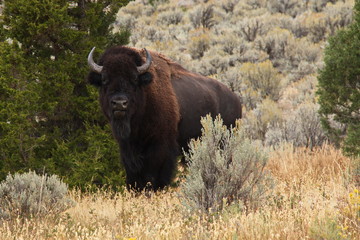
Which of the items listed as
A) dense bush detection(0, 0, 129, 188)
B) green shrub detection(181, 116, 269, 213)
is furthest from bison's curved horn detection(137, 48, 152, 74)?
green shrub detection(181, 116, 269, 213)

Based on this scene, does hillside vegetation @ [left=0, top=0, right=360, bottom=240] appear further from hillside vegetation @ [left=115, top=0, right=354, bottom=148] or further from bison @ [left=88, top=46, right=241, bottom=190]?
bison @ [left=88, top=46, right=241, bottom=190]

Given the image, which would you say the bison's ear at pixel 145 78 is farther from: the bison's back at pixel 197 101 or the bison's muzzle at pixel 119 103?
the bison's back at pixel 197 101

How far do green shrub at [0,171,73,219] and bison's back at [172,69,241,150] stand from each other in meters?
2.85

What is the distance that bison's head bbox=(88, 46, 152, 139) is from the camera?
22.8ft

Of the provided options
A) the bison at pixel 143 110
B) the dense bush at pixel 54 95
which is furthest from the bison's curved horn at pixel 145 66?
the dense bush at pixel 54 95

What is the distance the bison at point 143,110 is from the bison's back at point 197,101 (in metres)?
0.02

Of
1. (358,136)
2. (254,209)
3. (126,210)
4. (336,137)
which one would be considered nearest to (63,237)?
(126,210)

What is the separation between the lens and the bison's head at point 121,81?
696cm

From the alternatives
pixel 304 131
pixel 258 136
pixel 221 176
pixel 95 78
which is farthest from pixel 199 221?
pixel 258 136

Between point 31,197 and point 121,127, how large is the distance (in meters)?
1.93

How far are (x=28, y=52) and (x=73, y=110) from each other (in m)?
1.25

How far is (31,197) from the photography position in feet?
18.4

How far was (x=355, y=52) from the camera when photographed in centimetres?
721

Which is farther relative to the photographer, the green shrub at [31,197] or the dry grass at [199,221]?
the green shrub at [31,197]
